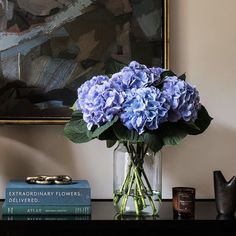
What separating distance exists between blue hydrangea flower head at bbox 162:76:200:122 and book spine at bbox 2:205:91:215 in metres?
0.34

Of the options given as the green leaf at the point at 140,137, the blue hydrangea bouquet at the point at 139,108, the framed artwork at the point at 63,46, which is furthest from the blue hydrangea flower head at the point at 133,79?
the framed artwork at the point at 63,46

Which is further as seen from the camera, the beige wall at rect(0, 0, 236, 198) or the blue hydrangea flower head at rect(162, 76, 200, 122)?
the beige wall at rect(0, 0, 236, 198)

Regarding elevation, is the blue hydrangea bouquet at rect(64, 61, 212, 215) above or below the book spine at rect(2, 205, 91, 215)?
above

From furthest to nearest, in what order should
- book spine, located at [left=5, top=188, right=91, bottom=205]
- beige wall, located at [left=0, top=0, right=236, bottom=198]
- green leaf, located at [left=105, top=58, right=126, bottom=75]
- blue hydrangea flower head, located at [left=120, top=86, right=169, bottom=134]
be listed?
beige wall, located at [left=0, top=0, right=236, bottom=198] < green leaf, located at [left=105, top=58, right=126, bottom=75] < book spine, located at [left=5, top=188, right=91, bottom=205] < blue hydrangea flower head, located at [left=120, top=86, right=169, bottom=134]

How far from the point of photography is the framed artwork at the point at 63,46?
56.6 inches

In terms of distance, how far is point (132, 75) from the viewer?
45.9 inches

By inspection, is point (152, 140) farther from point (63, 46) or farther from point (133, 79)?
point (63, 46)

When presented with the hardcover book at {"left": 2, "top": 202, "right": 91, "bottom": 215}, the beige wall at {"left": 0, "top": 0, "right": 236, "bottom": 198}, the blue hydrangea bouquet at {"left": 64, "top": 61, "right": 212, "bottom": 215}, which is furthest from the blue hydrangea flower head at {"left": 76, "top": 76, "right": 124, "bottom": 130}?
the beige wall at {"left": 0, "top": 0, "right": 236, "bottom": 198}

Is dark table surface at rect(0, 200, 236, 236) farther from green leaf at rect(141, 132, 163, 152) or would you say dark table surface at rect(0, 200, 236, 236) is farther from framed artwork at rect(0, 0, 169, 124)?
framed artwork at rect(0, 0, 169, 124)

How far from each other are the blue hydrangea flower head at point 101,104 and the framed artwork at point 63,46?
11.4 inches

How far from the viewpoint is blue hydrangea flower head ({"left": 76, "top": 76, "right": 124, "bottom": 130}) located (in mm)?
1139
